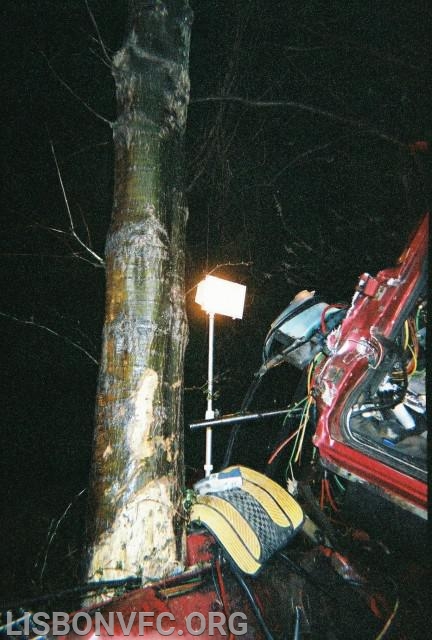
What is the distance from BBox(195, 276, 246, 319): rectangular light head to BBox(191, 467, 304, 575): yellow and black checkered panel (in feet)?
7.59

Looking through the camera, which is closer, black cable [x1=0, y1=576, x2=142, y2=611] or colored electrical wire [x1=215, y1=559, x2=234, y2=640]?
black cable [x1=0, y1=576, x2=142, y2=611]

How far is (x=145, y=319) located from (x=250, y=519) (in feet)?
5.51

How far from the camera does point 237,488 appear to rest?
9.44ft

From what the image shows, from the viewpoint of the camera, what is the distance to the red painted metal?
2598 mm

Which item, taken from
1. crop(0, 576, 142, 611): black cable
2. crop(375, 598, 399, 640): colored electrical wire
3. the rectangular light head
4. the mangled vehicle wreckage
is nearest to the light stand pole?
the rectangular light head

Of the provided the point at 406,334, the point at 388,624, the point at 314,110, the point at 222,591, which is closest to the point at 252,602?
the point at 222,591

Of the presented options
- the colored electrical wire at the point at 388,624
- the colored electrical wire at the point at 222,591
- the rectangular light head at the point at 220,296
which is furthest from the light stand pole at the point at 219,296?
the colored electrical wire at the point at 388,624

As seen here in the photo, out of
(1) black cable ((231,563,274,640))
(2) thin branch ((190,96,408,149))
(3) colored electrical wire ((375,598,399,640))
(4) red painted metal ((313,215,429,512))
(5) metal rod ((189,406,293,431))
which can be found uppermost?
(2) thin branch ((190,96,408,149))

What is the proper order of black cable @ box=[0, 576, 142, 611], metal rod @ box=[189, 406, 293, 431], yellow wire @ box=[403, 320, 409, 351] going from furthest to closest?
metal rod @ box=[189, 406, 293, 431], yellow wire @ box=[403, 320, 409, 351], black cable @ box=[0, 576, 142, 611]

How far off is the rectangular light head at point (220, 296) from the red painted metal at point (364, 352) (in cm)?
195

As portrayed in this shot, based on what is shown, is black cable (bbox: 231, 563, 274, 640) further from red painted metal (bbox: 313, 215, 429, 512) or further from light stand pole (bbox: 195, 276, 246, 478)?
light stand pole (bbox: 195, 276, 246, 478)

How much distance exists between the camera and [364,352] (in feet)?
8.85

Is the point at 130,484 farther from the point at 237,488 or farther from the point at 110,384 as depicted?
the point at 237,488

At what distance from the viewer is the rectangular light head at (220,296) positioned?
4605 mm
